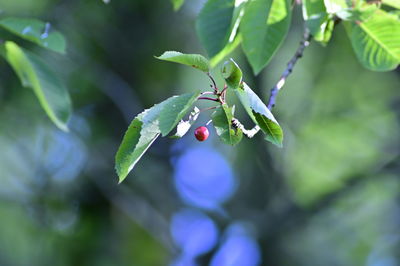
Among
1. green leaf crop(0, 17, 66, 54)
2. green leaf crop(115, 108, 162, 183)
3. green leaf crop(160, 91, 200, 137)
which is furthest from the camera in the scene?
green leaf crop(0, 17, 66, 54)

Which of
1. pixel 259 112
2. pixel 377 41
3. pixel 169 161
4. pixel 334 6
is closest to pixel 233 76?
pixel 259 112

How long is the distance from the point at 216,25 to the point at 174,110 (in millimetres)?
386

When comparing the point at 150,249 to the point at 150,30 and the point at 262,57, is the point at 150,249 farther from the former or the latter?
the point at 262,57

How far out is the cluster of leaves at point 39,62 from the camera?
76.9 inches

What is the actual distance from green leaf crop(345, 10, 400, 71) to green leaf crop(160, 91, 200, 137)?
693mm

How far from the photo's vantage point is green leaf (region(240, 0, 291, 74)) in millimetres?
1616

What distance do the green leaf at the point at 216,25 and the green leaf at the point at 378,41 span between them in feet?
1.43

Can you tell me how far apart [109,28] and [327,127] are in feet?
7.82

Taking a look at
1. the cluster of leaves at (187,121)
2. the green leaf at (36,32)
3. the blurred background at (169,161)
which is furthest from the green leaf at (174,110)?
the blurred background at (169,161)

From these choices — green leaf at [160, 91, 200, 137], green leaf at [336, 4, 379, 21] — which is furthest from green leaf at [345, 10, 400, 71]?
green leaf at [160, 91, 200, 137]

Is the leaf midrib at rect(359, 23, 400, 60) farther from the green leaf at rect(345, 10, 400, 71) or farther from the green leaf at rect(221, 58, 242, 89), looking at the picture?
the green leaf at rect(221, 58, 242, 89)

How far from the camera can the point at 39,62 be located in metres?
2.03

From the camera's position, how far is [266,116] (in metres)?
1.25

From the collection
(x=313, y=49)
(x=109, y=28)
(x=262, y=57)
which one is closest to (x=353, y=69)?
(x=313, y=49)
